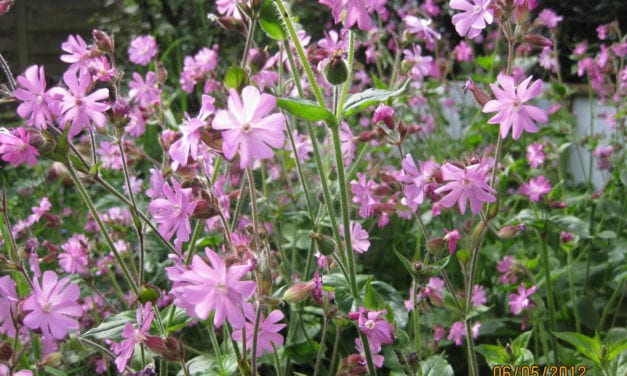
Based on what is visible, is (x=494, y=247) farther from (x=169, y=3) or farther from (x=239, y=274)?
(x=169, y=3)

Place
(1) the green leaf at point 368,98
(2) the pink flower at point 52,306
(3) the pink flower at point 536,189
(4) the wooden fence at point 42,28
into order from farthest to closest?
(4) the wooden fence at point 42,28 → (3) the pink flower at point 536,189 → (1) the green leaf at point 368,98 → (2) the pink flower at point 52,306

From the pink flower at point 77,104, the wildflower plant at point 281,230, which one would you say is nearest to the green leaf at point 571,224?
the wildflower plant at point 281,230

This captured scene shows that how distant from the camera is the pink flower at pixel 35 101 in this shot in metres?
1.04

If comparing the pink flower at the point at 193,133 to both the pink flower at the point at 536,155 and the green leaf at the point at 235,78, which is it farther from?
the pink flower at the point at 536,155

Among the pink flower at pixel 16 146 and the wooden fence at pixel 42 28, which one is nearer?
the pink flower at pixel 16 146

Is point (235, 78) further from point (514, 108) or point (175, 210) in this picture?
point (514, 108)

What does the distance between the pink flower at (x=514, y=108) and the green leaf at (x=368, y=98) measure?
151 mm

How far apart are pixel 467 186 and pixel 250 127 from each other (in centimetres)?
40

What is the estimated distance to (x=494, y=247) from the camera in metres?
2.16

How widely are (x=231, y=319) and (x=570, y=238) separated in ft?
4.19

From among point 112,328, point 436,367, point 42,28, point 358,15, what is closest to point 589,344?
point 436,367

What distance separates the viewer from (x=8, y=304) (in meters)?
0.97

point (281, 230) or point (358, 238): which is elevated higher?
point (358, 238)

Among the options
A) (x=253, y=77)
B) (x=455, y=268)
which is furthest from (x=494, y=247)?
(x=253, y=77)
